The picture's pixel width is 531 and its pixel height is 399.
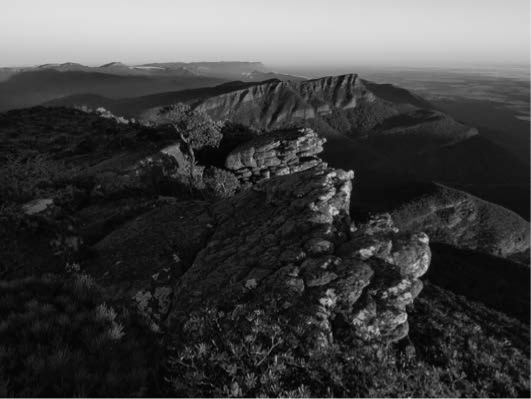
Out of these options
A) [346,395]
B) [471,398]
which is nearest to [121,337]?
[346,395]

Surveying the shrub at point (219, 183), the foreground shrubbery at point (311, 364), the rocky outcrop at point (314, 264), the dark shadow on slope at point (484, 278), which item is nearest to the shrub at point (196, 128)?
the shrub at point (219, 183)

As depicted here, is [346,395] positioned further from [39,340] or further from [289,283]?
[39,340]

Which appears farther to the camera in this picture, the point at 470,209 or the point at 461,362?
the point at 470,209

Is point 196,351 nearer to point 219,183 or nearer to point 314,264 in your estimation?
point 314,264

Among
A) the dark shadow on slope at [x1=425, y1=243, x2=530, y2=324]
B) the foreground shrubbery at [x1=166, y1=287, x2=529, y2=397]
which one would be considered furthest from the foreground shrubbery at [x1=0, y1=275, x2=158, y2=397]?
the dark shadow on slope at [x1=425, y1=243, x2=530, y2=324]

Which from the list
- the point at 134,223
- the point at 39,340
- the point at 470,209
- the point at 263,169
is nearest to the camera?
the point at 39,340

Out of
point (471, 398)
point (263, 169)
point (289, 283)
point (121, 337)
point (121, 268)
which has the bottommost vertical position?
point (263, 169)

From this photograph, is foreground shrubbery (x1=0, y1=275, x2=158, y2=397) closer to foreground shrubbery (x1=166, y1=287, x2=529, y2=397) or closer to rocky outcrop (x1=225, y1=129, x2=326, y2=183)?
foreground shrubbery (x1=166, y1=287, x2=529, y2=397)
